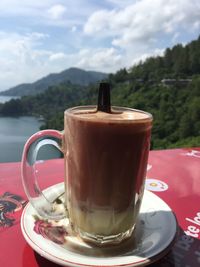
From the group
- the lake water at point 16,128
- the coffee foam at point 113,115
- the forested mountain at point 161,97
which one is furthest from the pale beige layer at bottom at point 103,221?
the forested mountain at point 161,97

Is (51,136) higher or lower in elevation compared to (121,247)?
higher

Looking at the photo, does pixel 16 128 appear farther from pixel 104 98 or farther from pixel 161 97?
pixel 104 98

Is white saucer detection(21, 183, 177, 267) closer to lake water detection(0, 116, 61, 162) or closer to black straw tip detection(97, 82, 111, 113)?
black straw tip detection(97, 82, 111, 113)

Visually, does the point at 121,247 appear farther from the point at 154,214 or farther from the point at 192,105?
the point at 192,105

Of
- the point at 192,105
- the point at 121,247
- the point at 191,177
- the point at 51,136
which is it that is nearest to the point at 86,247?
the point at 121,247

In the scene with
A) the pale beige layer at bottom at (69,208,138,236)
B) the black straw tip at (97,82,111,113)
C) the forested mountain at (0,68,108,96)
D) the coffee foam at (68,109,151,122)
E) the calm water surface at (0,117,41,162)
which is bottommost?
the calm water surface at (0,117,41,162)

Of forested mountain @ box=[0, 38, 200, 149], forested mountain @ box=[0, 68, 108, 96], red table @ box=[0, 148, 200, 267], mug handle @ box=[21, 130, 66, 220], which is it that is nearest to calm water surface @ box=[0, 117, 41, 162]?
forested mountain @ box=[0, 38, 200, 149]
